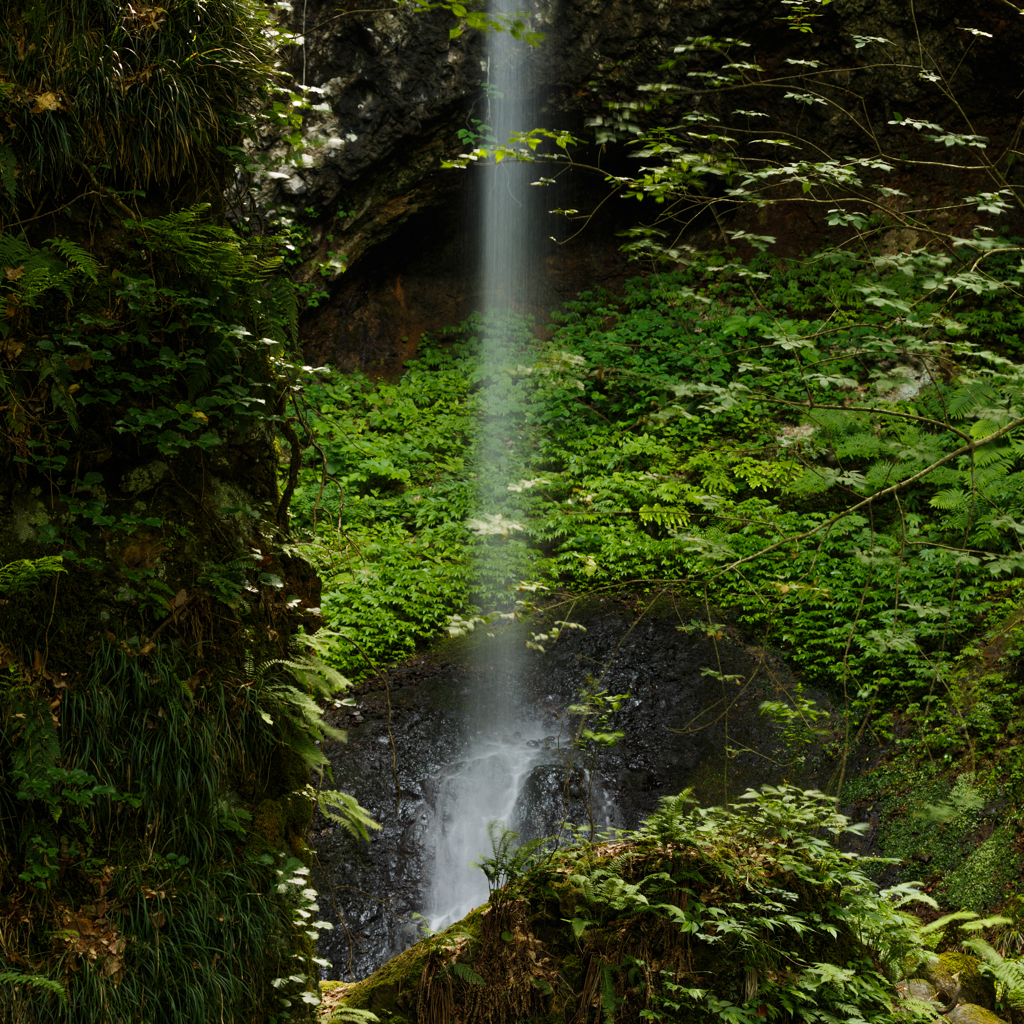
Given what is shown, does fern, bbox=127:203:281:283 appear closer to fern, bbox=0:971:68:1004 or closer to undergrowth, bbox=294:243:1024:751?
undergrowth, bbox=294:243:1024:751

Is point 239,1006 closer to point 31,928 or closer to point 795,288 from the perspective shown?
point 31,928

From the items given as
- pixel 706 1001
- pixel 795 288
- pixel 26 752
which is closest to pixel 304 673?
pixel 26 752

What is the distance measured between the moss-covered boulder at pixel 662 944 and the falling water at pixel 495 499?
500 mm

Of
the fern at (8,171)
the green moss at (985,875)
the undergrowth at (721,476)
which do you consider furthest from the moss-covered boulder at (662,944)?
the fern at (8,171)

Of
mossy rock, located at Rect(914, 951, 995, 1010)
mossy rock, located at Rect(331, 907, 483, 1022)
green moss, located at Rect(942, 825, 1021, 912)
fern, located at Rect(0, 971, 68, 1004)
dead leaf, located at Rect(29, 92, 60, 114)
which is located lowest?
green moss, located at Rect(942, 825, 1021, 912)

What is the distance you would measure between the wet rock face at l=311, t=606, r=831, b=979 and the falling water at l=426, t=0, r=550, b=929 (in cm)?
5

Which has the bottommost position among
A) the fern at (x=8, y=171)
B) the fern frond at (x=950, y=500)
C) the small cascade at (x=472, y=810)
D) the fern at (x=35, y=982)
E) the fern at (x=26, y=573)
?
the small cascade at (x=472, y=810)

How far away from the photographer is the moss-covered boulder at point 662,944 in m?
3.35

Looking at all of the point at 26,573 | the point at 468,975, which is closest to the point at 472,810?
the point at 468,975

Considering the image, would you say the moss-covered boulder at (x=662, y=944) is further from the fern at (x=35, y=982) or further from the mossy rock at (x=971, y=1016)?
the fern at (x=35, y=982)

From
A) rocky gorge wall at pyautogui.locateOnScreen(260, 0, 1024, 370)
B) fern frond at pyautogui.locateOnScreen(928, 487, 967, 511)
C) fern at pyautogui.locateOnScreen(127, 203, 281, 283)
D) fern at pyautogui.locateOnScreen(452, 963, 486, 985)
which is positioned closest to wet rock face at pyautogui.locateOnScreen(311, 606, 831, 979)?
fern frond at pyautogui.locateOnScreen(928, 487, 967, 511)

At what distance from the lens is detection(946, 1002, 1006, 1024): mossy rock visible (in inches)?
145

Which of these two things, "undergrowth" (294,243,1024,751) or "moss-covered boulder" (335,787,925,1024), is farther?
"undergrowth" (294,243,1024,751)

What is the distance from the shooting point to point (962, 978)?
13.1ft
